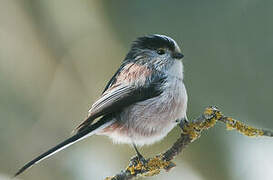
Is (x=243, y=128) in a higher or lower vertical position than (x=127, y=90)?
lower

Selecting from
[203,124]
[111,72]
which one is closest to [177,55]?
[203,124]

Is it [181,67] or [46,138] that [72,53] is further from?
[181,67]

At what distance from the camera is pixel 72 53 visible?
4.80 meters

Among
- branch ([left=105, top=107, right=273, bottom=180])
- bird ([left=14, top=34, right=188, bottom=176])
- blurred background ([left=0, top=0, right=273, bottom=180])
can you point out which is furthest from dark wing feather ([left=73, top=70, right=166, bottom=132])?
blurred background ([left=0, top=0, right=273, bottom=180])

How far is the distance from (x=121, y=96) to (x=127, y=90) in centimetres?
6

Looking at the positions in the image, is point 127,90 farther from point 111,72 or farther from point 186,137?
point 111,72

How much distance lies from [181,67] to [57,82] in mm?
1730

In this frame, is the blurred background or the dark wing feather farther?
the blurred background

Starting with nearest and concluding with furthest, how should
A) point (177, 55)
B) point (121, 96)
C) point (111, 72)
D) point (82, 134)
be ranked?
point (82, 134) → point (121, 96) → point (177, 55) → point (111, 72)

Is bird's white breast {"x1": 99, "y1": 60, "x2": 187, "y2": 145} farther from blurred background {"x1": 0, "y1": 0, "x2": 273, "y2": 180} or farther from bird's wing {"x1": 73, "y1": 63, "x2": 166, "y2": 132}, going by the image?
blurred background {"x1": 0, "y1": 0, "x2": 273, "y2": 180}

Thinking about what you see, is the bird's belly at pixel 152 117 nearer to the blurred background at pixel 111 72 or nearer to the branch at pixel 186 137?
the branch at pixel 186 137

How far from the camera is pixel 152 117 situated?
307 cm

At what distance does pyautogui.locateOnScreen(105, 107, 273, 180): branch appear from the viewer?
2.59 meters

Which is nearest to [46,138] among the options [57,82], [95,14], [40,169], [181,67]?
[40,169]
